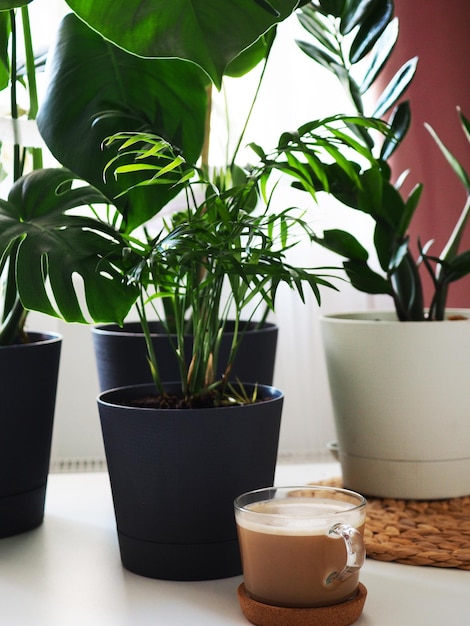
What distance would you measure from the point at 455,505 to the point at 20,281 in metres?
0.49

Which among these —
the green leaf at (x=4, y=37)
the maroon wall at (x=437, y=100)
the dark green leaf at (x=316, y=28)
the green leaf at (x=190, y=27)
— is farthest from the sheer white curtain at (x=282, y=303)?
the green leaf at (x=190, y=27)

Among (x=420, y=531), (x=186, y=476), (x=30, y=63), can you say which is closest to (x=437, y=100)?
(x=30, y=63)

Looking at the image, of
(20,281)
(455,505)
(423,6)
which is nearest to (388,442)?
(455,505)

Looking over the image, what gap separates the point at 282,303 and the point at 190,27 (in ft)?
4.89

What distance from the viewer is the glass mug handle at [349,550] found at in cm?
57

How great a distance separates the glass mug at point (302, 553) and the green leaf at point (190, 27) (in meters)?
0.32

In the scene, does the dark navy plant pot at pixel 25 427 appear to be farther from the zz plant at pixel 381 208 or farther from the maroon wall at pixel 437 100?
the maroon wall at pixel 437 100

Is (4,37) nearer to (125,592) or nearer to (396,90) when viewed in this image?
(396,90)

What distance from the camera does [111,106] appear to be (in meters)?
0.76

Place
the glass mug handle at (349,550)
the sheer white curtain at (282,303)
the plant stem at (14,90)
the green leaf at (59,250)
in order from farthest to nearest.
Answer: the sheer white curtain at (282,303)
the plant stem at (14,90)
the green leaf at (59,250)
the glass mug handle at (349,550)

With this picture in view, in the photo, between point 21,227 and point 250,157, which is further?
point 250,157

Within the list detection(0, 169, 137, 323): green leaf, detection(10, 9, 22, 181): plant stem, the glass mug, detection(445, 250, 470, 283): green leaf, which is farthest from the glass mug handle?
detection(10, 9, 22, 181): plant stem

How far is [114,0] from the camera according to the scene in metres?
0.62

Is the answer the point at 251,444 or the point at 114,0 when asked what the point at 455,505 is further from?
the point at 114,0
